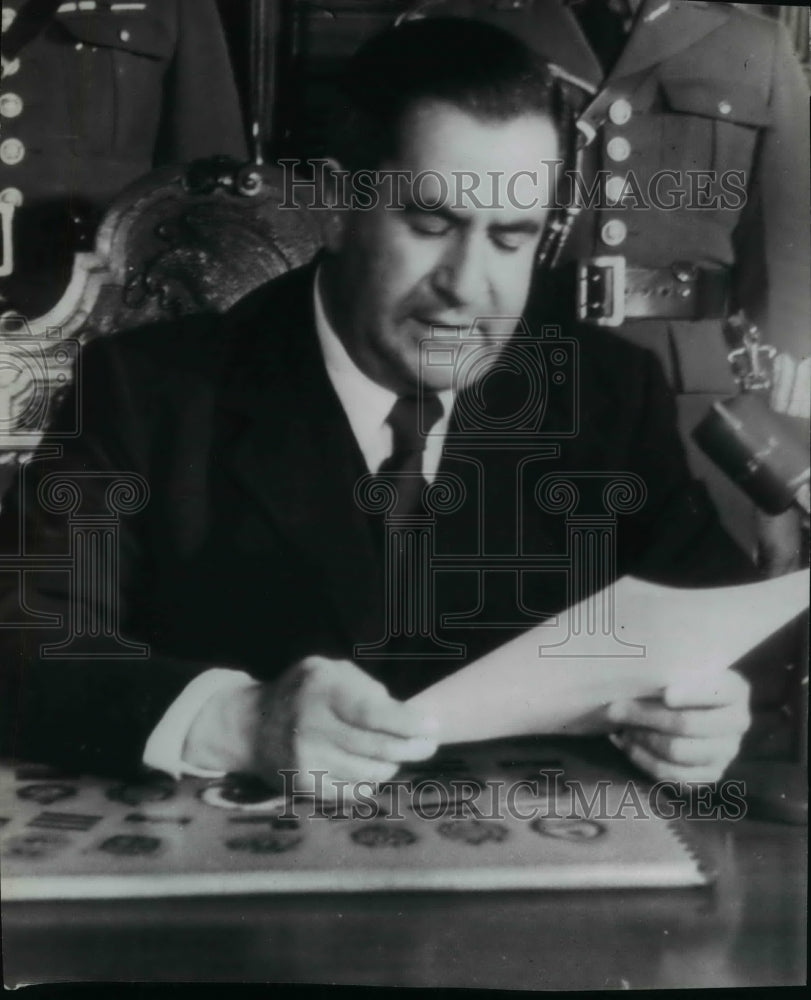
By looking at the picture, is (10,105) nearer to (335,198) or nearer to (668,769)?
(335,198)

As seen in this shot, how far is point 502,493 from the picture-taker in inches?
61.6

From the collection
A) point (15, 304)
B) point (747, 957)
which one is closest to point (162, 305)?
point (15, 304)

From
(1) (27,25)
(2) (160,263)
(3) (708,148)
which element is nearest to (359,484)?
(2) (160,263)

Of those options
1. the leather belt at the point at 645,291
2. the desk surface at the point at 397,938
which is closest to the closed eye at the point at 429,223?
the leather belt at the point at 645,291

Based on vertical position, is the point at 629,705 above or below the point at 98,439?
below

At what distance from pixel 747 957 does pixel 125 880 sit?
971 millimetres

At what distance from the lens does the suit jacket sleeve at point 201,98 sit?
1547 millimetres

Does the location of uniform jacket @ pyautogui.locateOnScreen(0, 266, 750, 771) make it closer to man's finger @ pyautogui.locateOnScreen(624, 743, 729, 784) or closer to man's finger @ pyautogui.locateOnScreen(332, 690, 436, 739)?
man's finger @ pyautogui.locateOnScreen(332, 690, 436, 739)

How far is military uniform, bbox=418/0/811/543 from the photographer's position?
5.14 feet

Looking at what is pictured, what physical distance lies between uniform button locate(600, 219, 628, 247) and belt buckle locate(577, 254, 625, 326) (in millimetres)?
22

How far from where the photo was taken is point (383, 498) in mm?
1560

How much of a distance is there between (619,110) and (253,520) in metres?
0.85

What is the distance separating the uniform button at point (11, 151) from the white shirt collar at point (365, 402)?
0.51 metres

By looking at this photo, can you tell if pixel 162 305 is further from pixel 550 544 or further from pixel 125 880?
pixel 125 880
